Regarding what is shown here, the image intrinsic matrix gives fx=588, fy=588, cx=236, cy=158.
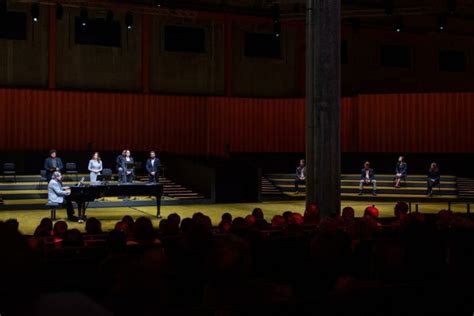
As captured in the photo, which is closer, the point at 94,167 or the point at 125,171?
the point at 125,171

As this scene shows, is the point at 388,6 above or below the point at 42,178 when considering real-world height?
above

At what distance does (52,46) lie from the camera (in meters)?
19.8

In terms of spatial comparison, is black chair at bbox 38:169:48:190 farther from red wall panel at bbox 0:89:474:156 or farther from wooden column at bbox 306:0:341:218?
wooden column at bbox 306:0:341:218

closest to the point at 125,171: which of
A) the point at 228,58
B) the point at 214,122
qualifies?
the point at 214,122

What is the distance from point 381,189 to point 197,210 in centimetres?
709

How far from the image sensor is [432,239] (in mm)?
3576

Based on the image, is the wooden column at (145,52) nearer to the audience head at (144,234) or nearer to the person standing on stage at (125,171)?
the person standing on stage at (125,171)

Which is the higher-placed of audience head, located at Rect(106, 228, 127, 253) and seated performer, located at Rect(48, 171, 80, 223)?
audience head, located at Rect(106, 228, 127, 253)

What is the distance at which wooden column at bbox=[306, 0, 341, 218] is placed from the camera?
10.8 meters

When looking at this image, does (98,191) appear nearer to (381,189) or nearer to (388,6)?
(388,6)

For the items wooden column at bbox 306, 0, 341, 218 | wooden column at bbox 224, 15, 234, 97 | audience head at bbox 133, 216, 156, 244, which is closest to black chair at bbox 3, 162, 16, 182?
wooden column at bbox 224, 15, 234, 97

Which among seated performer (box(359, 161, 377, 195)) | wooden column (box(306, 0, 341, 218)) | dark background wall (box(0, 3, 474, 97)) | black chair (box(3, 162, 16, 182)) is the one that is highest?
dark background wall (box(0, 3, 474, 97))

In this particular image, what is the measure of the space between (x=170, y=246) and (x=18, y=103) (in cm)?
1573

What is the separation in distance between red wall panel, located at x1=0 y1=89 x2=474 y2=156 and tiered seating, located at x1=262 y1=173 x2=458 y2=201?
167cm
